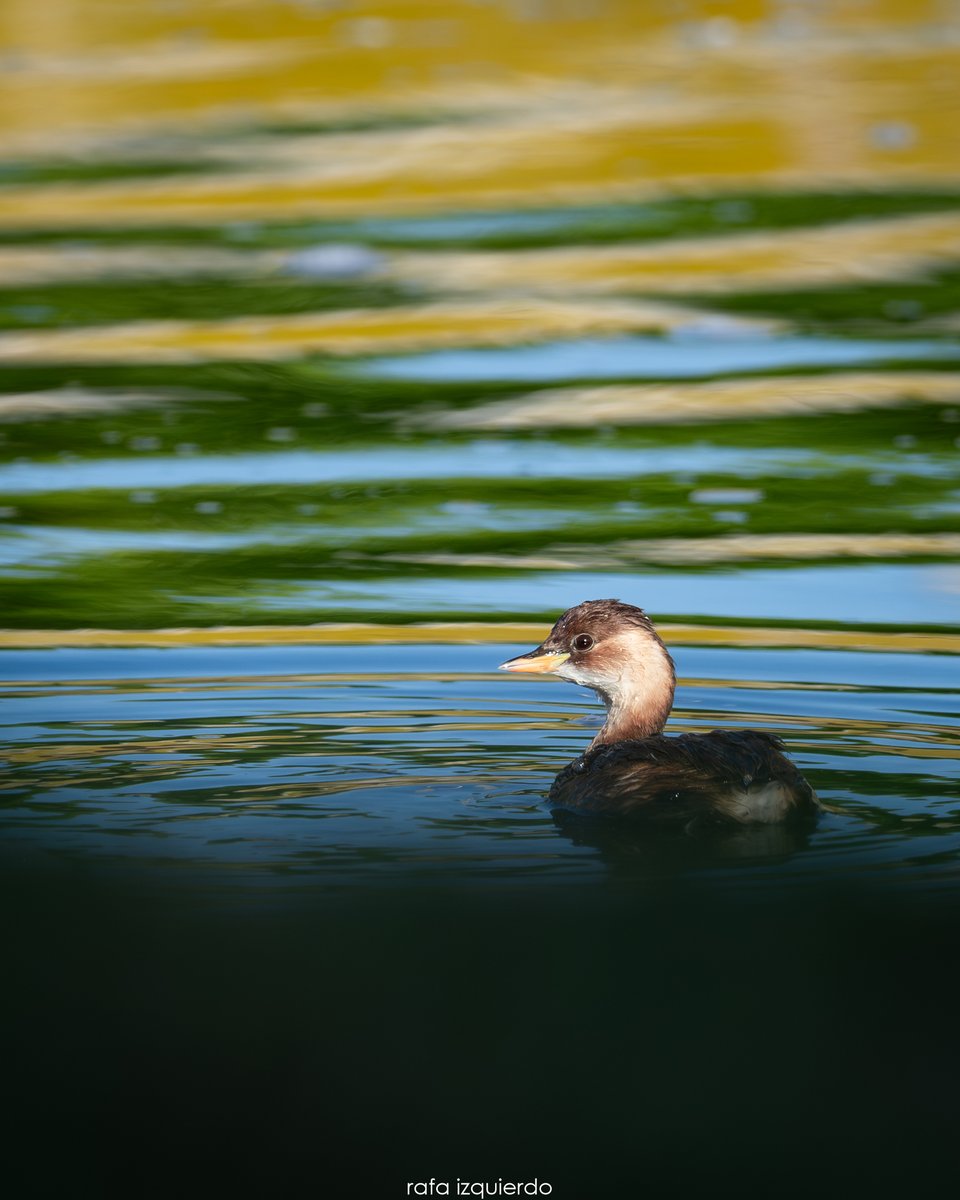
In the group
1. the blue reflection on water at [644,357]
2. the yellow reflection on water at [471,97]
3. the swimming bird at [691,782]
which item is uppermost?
the yellow reflection on water at [471,97]

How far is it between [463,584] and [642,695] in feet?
8.30

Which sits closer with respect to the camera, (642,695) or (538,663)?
(642,695)

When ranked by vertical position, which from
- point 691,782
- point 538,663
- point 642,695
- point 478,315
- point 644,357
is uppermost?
point 478,315

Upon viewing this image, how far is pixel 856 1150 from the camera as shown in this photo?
3.97m

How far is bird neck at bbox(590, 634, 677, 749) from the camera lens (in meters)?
6.25

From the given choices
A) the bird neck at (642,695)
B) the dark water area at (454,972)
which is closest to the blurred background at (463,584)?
the dark water area at (454,972)

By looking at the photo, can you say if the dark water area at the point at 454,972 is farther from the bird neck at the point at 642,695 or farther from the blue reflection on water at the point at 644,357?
the blue reflection on water at the point at 644,357

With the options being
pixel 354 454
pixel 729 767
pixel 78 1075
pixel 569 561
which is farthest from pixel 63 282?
pixel 78 1075

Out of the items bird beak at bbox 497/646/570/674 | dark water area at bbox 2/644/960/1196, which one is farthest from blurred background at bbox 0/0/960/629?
dark water area at bbox 2/644/960/1196

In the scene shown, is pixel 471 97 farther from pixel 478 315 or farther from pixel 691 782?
pixel 691 782

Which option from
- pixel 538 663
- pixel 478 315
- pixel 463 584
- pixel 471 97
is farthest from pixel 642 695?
pixel 471 97

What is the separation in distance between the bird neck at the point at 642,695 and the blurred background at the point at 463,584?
6.8 inches

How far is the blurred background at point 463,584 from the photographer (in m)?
4.20

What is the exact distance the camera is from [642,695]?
6289 mm
